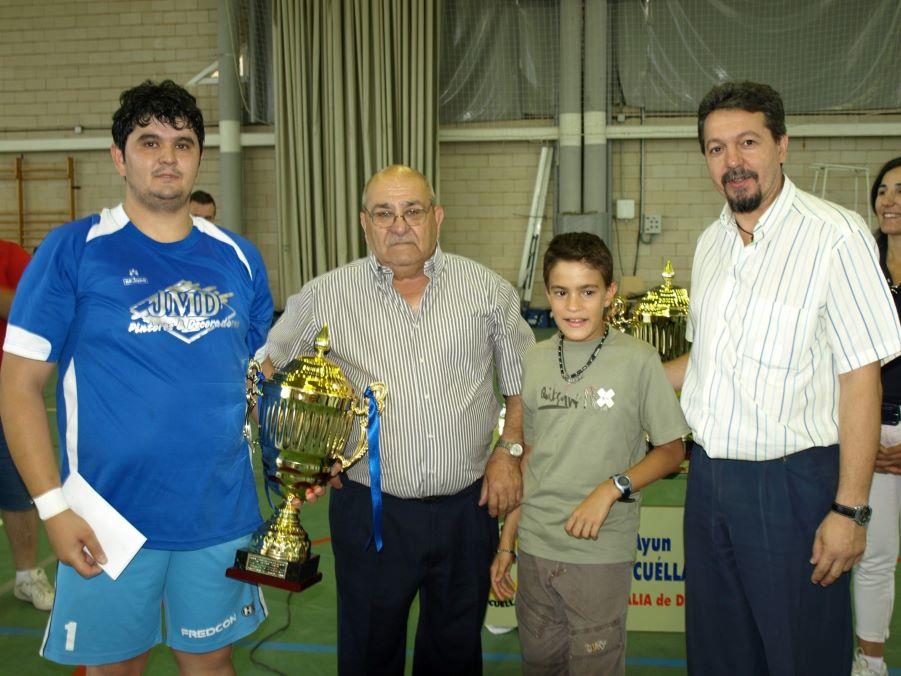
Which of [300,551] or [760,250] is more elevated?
[760,250]

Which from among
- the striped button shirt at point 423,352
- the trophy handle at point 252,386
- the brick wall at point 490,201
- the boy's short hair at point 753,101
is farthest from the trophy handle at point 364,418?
the brick wall at point 490,201

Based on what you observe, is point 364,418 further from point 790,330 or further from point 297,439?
point 790,330

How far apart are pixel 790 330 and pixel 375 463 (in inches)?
44.3

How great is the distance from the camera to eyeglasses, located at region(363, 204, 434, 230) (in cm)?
229

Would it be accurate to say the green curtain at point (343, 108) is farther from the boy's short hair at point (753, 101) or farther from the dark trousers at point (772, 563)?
the dark trousers at point (772, 563)

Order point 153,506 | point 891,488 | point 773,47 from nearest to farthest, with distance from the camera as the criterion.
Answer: point 153,506, point 891,488, point 773,47

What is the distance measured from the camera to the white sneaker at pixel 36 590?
3566 mm

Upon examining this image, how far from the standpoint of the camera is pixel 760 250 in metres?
1.97

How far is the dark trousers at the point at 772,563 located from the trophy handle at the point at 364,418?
34.0 inches

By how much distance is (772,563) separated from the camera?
1946mm

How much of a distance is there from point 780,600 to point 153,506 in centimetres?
157

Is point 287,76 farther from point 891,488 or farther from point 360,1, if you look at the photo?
point 891,488

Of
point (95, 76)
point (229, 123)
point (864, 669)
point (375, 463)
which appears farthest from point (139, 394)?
point (95, 76)

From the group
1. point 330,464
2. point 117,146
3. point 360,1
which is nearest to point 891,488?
point 330,464
